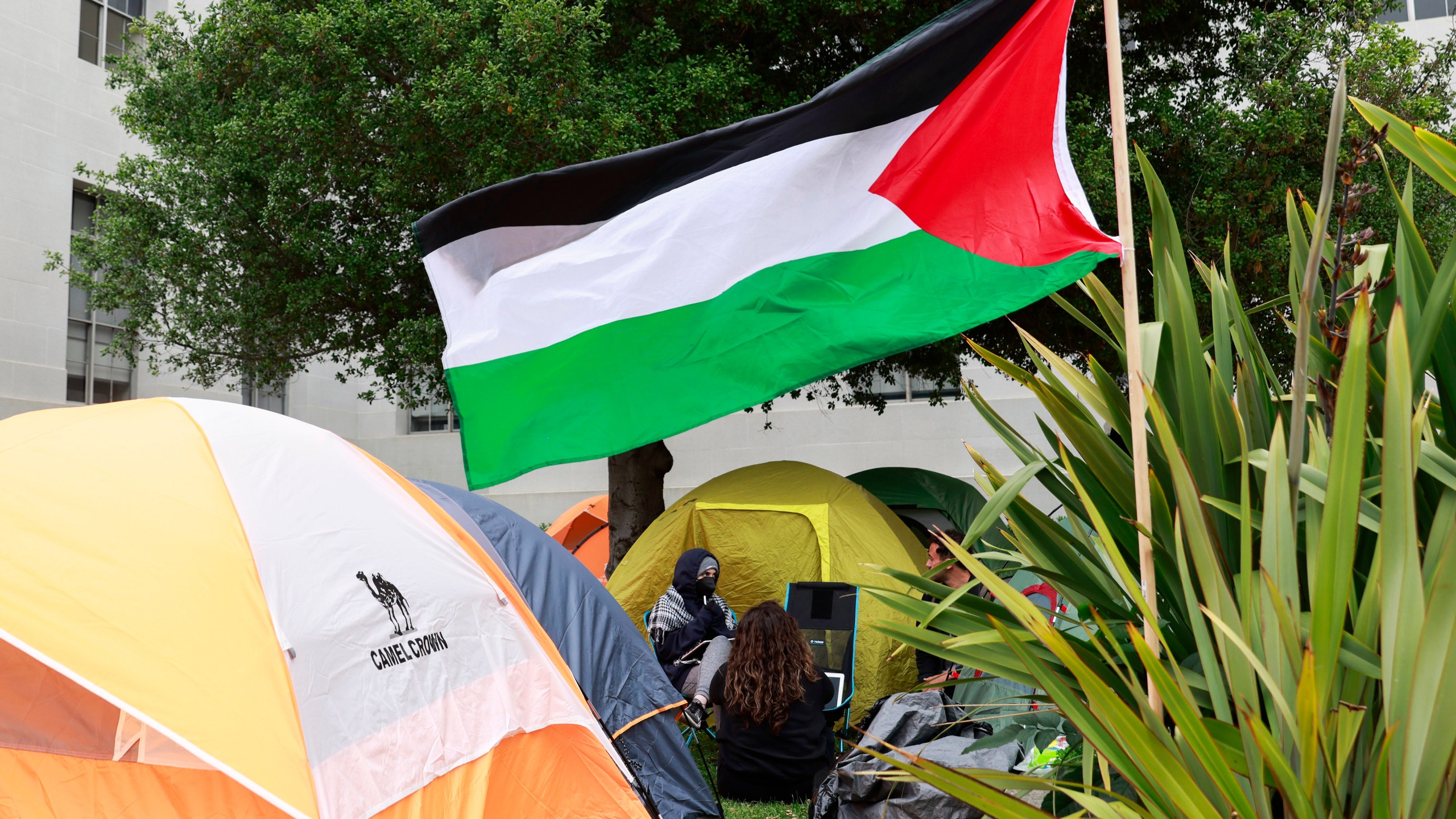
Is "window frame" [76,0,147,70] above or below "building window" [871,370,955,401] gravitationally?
above

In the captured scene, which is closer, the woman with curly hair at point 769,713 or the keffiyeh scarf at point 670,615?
the woman with curly hair at point 769,713

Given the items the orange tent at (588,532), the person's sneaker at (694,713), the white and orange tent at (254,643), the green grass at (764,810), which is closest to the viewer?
the white and orange tent at (254,643)

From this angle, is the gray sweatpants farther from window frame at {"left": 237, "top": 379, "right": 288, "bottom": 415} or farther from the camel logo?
window frame at {"left": 237, "top": 379, "right": 288, "bottom": 415}

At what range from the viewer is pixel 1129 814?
202 cm

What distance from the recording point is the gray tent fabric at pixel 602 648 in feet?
17.7

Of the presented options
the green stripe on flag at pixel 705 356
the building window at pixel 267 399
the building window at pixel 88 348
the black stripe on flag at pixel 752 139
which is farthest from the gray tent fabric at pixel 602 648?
the building window at pixel 267 399

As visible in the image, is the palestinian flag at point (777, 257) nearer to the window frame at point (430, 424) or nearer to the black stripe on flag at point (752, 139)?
the black stripe on flag at point (752, 139)

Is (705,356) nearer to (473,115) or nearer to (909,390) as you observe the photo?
(473,115)

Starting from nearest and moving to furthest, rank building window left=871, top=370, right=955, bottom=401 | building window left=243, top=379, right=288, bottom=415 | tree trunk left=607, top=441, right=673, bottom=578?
1. tree trunk left=607, top=441, right=673, bottom=578
2. building window left=243, top=379, right=288, bottom=415
3. building window left=871, top=370, right=955, bottom=401

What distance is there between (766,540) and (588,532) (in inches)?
244

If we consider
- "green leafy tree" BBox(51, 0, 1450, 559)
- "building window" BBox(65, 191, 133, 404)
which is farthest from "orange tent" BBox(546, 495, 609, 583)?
"building window" BBox(65, 191, 133, 404)

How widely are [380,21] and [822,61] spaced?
3.80m

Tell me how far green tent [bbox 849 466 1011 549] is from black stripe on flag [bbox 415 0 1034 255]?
680 cm

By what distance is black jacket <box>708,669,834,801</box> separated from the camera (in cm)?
559
